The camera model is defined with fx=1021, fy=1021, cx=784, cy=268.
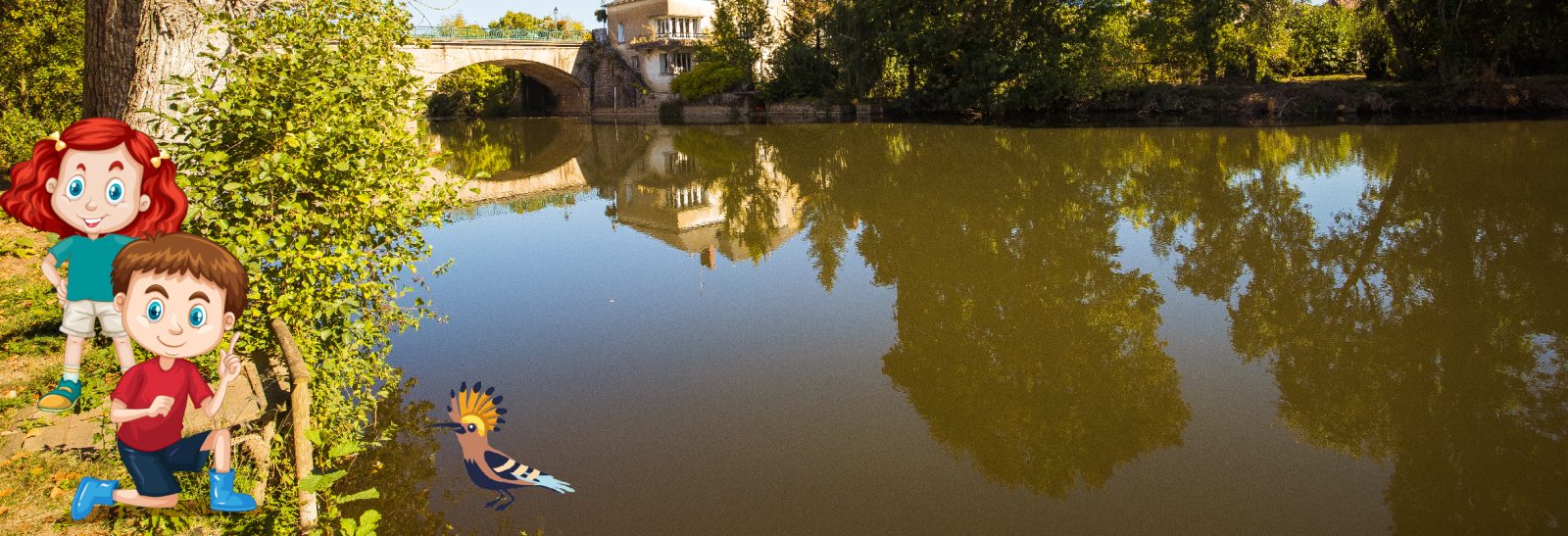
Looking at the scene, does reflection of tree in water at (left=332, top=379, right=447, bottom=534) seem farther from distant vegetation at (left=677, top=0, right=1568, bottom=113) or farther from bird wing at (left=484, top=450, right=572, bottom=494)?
distant vegetation at (left=677, top=0, right=1568, bottom=113)

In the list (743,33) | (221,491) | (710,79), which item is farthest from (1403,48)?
(221,491)

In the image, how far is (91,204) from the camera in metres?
2.58

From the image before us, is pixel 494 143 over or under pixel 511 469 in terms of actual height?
over

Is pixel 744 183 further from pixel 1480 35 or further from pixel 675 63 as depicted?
pixel 675 63

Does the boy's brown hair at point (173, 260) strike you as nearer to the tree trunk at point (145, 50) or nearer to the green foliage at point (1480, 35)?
the tree trunk at point (145, 50)

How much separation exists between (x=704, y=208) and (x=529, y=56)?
32.8 meters

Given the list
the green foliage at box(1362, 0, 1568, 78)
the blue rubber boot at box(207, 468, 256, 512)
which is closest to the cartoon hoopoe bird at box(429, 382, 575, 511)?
the blue rubber boot at box(207, 468, 256, 512)

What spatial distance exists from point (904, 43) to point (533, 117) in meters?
25.7

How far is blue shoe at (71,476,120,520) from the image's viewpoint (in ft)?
9.01

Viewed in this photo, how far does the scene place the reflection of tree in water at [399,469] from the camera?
460 centimetres

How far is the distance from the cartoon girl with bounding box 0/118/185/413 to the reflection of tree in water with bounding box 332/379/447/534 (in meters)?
2.06

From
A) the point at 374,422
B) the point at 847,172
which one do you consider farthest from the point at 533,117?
the point at 374,422

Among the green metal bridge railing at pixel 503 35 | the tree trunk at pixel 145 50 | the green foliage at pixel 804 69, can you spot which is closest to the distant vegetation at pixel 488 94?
the green metal bridge railing at pixel 503 35

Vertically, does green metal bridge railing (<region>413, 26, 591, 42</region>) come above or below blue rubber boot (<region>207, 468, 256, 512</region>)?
above
